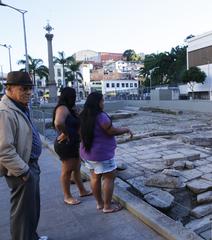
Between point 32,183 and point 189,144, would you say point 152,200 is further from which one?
point 189,144

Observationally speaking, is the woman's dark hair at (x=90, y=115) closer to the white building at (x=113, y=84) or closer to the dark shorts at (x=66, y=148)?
the dark shorts at (x=66, y=148)

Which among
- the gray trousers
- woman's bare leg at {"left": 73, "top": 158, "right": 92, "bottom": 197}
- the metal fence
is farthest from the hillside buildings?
the gray trousers

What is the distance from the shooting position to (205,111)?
23.0 metres

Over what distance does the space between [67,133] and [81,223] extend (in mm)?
1167

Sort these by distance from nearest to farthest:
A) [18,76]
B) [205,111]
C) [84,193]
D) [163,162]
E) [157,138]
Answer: [18,76], [84,193], [163,162], [157,138], [205,111]

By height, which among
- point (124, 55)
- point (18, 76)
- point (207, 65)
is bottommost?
point (18, 76)

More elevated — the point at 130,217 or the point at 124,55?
the point at 124,55

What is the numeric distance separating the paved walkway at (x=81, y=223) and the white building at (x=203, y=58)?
43.4m

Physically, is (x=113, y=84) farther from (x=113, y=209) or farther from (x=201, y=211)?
(x=113, y=209)

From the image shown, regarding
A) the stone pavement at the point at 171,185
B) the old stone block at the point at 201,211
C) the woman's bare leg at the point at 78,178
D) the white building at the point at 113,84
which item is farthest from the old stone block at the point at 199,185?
the white building at the point at 113,84

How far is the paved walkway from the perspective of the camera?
11.6ft

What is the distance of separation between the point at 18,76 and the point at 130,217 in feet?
7.14

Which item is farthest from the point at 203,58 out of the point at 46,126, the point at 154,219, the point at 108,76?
the point at 108,76

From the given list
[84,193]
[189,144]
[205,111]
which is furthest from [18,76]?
[205,111]
